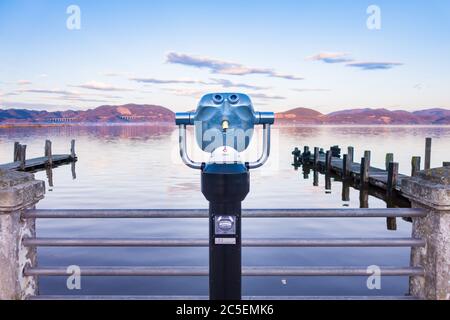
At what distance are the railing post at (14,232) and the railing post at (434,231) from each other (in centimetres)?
348

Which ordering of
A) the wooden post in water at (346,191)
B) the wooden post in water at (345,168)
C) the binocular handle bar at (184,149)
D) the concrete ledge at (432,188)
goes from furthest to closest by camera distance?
the wooden post in water at (345,168), the wooden post in water at (346,191), the concrete ledge at (432,188), the binocular handle bar at (184,149)

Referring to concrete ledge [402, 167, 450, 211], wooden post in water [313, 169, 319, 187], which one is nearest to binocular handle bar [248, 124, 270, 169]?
concrete ledge [402, 167, 450, 211]

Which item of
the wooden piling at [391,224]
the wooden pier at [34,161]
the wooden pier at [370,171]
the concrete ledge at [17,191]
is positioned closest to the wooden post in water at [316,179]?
the wooden pier at [370,171]

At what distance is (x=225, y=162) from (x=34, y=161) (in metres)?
36.7

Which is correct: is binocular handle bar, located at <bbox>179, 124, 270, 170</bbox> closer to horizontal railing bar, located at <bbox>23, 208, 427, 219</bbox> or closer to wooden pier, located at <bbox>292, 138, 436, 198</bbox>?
horizontal railing bar, located at <bbox>23, 208, 427, 219</bbox>

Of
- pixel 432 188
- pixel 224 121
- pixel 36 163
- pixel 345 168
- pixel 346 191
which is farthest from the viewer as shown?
pixel 36 163

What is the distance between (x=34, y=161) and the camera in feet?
121

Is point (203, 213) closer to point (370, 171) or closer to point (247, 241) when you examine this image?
point (247, 241)

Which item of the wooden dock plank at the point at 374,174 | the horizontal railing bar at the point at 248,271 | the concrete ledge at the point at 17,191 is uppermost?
the concrete ledge at the point at 17,191

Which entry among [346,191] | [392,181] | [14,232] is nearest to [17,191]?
[14,232]

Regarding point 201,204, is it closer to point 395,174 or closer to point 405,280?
point 395,174

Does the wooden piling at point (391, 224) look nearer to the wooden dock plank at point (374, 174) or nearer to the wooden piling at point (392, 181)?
the wooden dock plank at point (374, 174)

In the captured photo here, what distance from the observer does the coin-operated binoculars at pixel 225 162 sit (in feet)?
10.3
